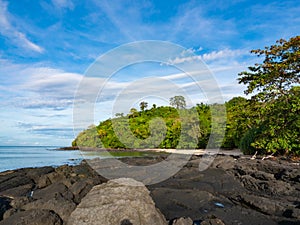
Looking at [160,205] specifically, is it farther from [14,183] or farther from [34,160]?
[34,160]

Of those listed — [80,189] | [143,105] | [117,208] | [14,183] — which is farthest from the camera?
[143,105]

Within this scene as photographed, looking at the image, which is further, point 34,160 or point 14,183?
point 34,160

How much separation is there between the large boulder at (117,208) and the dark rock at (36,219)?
1.42 ft

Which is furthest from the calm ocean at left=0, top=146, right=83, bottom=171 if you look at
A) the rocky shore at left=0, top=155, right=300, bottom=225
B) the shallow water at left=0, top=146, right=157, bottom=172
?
the rocky shore at left=0, top=155, right=300, bottom=225

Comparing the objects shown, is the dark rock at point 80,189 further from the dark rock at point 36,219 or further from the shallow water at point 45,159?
the shallow water at point 45,159

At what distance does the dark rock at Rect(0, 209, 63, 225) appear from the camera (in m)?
4.29

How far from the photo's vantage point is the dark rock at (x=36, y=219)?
4.29 m

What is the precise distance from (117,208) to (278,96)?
12.6 m

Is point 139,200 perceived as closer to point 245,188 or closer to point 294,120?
point 245,188

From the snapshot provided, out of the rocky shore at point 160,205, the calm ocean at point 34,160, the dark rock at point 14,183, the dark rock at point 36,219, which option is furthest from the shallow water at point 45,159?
the dark rock at point 36,219

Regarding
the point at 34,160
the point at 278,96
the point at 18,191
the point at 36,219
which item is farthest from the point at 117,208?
the point at 34,160

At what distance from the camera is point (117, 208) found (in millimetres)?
4043

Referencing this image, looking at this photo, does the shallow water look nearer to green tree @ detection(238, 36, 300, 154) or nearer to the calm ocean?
the calm ocean

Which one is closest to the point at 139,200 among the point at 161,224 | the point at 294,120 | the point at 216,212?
the point at 161,224
